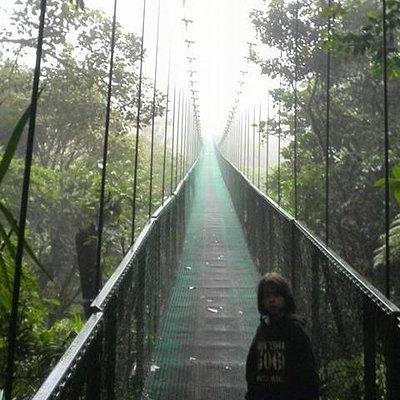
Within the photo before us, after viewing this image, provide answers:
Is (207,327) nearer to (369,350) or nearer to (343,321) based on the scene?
(343,321)

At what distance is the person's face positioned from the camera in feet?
6.83

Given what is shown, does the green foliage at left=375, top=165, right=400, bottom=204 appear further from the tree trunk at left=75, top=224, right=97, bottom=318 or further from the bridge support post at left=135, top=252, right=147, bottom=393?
the tree trunk at left=75, top=224, right=97, bottom=318

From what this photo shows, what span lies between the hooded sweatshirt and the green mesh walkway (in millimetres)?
1257

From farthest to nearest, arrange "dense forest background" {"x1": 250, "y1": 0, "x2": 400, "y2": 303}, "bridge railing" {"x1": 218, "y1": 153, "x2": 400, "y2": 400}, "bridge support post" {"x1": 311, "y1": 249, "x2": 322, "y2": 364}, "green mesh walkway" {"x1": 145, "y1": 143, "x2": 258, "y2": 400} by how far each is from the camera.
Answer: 1. "dense forest background" {"x1": 250, "y1": 0, "x2": 400, "y2": 303}
2. "green mesh walkway" {"x1": 145, "y1": 143, "x2": 258, "y2": 400}
3. "bridge support post" {"x1": 311, "y1": 249, "x2": 322, "y2": 364}
4. "bridge railing" {"x1": 218, "y1": 153, "x2": 400, "y2": 400}

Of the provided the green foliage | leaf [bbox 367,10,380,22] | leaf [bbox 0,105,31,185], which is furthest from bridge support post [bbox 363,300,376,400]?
leaf [bbox 367,10,380,22]

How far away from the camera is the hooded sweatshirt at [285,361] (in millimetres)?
2070

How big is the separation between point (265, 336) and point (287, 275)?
235 centimetres

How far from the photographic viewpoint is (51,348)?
402cm

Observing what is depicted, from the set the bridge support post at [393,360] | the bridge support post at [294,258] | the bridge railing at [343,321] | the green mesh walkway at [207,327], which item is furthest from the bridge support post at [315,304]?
the bridge support post at [393,360]

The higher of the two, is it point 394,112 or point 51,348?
point 394,112

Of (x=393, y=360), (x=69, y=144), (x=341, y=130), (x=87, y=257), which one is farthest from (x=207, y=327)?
(x=69, y=144)

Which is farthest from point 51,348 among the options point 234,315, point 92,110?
point 92,110

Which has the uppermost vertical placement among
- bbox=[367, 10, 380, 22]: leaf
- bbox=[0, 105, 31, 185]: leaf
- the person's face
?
bbox=[367, 10, 380, 22]: leaf

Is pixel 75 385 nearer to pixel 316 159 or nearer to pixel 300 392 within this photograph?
pixel 300 392
